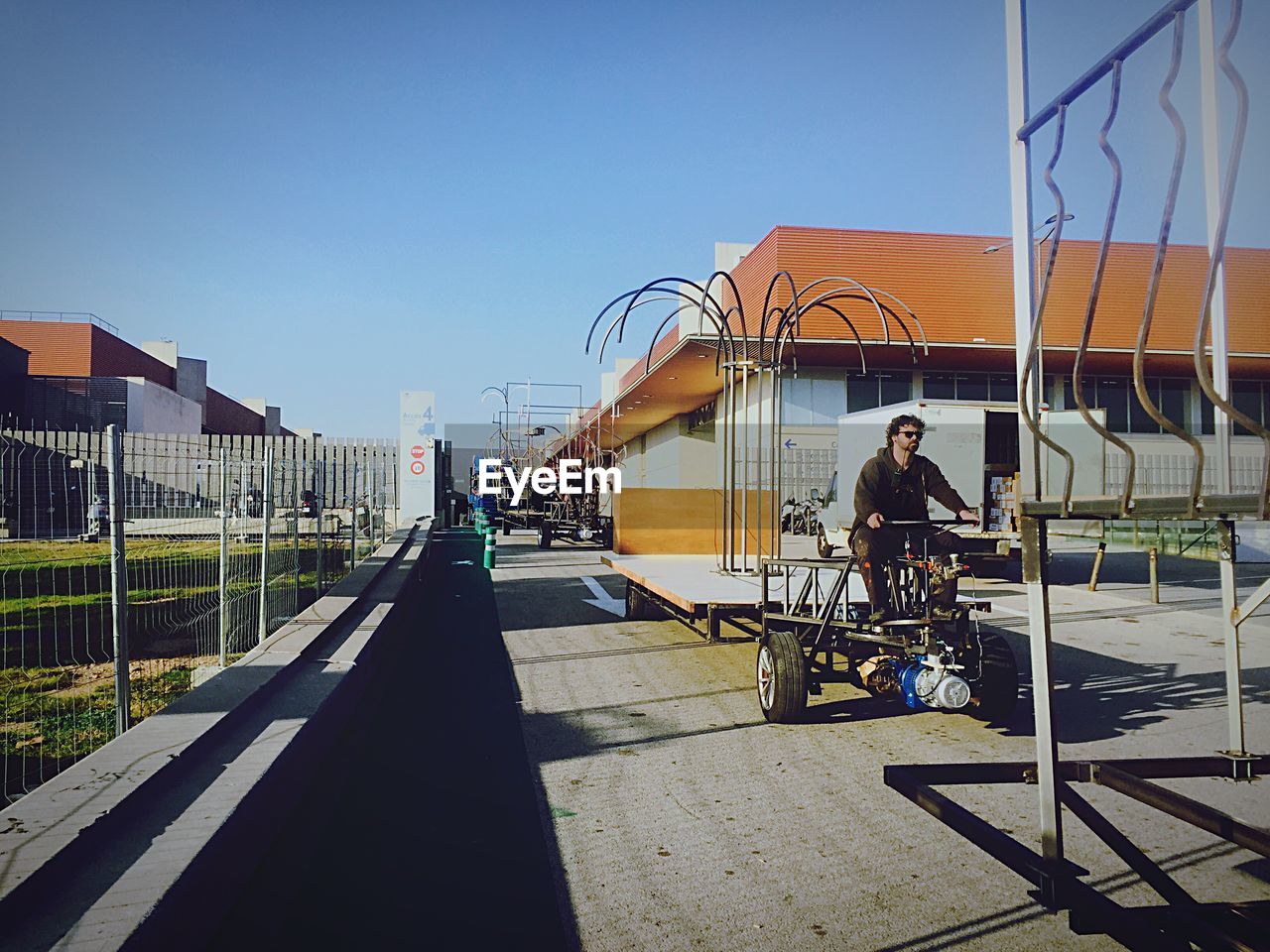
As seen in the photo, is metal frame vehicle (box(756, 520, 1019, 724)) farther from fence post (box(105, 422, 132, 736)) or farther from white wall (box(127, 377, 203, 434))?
white wall (box(127, 377, 203, 434))

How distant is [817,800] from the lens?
17.5 feet

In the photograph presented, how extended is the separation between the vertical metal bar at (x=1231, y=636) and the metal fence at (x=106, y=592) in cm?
459

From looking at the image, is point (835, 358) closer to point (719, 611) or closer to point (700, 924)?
point (719, 611)

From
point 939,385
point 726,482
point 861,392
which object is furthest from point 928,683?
point 939,385

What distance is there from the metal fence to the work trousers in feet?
15.9

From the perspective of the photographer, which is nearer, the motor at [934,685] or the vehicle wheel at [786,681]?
the motor at [934,685]

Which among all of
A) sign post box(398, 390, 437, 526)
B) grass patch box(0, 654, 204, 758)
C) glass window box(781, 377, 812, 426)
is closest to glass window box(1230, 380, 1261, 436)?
grass patch box(0, 654, 204, 758)

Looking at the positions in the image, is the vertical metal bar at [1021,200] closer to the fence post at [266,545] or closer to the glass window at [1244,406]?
the glass window at [1244,406]

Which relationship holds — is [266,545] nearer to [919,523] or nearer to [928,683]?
[919,523]

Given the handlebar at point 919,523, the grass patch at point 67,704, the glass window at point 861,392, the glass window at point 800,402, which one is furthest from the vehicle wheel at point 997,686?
the glass window at point 861,392

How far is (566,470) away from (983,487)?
15125 mm

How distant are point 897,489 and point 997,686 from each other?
1.69m

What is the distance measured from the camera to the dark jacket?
733cm

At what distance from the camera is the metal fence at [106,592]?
537 cm
